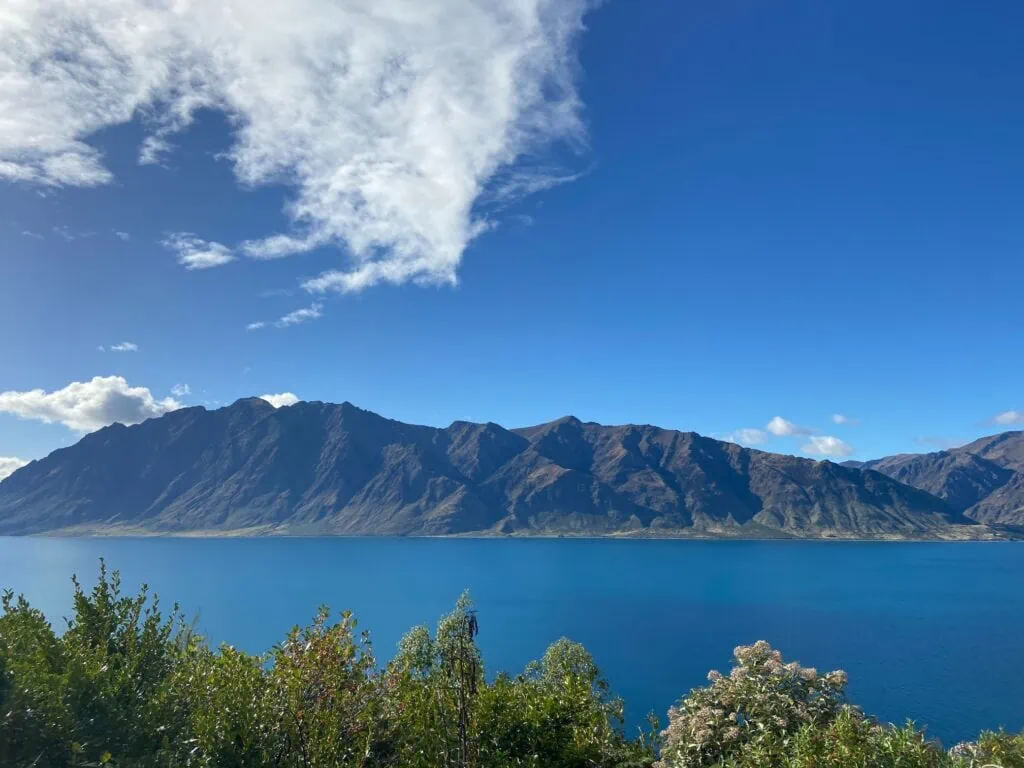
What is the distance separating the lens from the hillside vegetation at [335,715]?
15.5m

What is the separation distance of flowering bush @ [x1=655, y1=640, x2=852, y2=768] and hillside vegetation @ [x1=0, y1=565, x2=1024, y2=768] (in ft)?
0.16

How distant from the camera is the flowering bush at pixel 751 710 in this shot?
19812 millimetres

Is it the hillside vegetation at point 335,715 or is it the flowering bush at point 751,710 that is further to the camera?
the flowering bush at point 751,710

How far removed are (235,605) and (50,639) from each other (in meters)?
198

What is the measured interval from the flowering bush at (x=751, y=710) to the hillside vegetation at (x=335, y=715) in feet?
0.16

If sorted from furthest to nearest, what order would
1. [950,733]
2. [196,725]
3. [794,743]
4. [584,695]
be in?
[950,733], [584,695], [794,743], [196,725]

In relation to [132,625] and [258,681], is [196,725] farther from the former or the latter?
[132,625]

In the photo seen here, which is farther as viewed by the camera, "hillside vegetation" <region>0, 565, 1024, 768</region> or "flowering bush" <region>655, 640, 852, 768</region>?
"flowering bush" <region>655, 640, 852, 768</region>

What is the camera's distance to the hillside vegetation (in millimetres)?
15547

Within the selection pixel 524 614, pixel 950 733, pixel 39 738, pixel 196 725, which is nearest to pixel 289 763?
pixel 196 725

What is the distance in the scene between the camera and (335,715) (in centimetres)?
1747

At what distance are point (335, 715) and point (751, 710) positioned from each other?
12.6 metres

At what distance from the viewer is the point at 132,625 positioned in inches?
839

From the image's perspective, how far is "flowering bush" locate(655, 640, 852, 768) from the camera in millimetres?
19812
